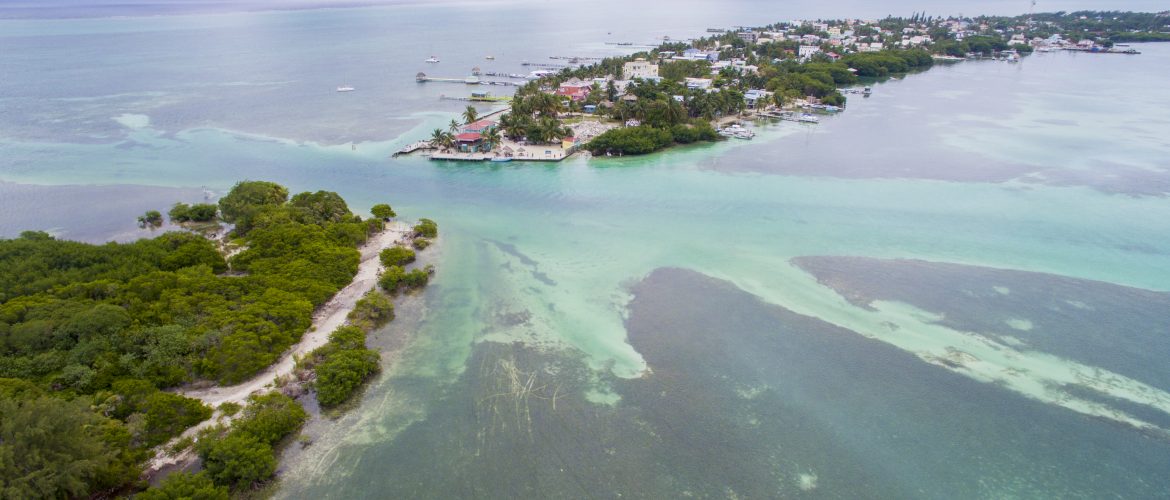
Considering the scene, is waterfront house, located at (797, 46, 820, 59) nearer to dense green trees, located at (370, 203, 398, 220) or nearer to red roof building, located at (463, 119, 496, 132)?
red roof building, located at (463, 119, 496, 132)

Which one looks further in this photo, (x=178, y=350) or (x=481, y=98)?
(x=481, y=98)

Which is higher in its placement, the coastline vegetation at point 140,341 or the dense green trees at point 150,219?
the dense green trees at point 150,219

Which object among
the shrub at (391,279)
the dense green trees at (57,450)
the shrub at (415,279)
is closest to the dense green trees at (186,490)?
the dense green trees at (57,450)

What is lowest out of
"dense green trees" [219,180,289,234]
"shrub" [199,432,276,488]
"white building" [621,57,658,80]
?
"shrub" [199,432,276,488]

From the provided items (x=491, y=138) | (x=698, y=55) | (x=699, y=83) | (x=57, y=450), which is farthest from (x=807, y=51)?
(x=57, y=450)

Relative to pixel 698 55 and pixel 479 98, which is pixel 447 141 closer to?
pixel 479 98

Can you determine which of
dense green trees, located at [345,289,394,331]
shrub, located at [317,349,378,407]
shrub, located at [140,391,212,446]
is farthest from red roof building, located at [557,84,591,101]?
shrub, located at [140,391,212,446]

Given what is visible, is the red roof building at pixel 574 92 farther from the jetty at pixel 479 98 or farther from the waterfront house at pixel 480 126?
the waterfront house at pixel 480 126
